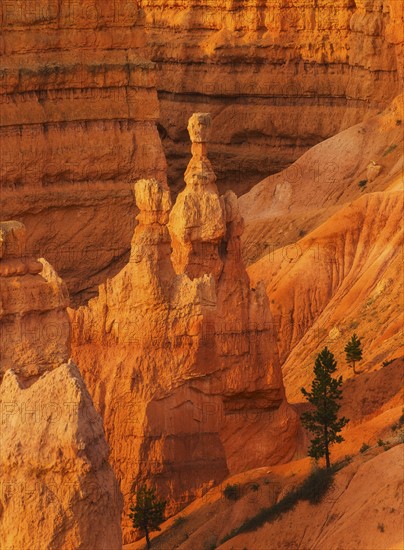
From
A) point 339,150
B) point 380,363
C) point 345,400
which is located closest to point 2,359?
point 345,400

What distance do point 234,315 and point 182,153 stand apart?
33007 mm

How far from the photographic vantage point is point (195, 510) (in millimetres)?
33719

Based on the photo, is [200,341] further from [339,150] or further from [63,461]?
[339,150]

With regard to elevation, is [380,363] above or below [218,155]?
below

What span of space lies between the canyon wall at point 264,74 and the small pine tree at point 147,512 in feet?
102

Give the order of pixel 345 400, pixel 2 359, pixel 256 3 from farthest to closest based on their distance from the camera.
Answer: pixel 256 3
pixel 345 400
pixel 2 359

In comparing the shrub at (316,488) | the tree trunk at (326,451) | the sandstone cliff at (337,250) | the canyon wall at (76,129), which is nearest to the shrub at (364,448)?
the tree trunk at (326,451)

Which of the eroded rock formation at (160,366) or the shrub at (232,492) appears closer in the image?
the shrub at (232,492)

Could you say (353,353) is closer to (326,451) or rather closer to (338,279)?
(326,451)

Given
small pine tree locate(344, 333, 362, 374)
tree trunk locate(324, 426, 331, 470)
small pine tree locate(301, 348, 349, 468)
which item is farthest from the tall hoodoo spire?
small pine tree locate(344, 333, 362, 374)

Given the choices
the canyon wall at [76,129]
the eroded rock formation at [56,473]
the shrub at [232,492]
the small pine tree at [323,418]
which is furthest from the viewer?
the canyon wall at [76,129]

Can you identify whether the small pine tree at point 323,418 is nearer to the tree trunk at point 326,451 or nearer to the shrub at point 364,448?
the tree trunk at point 326,451

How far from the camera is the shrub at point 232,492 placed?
109 feet

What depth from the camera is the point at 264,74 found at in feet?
222
